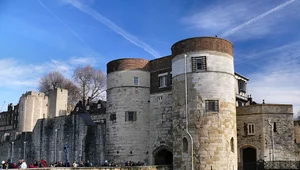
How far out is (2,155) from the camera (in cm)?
4750

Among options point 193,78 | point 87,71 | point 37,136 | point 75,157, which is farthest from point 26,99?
point 193,78

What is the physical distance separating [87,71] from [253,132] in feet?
117

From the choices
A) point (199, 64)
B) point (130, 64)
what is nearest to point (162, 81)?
point (130, 64)

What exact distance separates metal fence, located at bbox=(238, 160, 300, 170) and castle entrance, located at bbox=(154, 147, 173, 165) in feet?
21.6

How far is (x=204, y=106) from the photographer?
2762 cm

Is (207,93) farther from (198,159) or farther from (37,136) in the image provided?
(37,136)

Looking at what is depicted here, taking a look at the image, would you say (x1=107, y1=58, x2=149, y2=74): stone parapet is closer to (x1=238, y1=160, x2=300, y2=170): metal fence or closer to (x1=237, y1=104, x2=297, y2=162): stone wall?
(x1=237, y1=104, x2=297, y2=162): stone wall

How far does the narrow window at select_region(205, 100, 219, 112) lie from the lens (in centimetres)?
2759

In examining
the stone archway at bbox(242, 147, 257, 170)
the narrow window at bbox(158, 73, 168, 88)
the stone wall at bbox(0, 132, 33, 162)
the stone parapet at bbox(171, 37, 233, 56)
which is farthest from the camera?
the stone wall at bbox(0, 132, 33, 162)

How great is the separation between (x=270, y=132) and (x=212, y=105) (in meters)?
6.26

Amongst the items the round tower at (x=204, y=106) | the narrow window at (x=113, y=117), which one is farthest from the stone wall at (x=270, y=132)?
the narrow window at (x=113, y=117)

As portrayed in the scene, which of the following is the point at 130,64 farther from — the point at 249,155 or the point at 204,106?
the point at 249,155

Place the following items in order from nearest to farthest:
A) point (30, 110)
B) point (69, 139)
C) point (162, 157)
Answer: point (162, 157) → point (69, 139) → point (30, 110)

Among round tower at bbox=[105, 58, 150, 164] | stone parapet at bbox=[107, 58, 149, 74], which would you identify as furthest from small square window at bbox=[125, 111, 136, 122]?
stone parapet at bbox=[107, 58, 149, 74]
